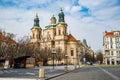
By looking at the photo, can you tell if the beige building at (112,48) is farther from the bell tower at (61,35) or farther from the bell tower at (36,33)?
the bell tower at (36,33)

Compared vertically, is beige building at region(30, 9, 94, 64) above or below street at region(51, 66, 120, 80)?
above

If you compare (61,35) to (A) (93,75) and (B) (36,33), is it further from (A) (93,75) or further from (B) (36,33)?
(A) (93,75)

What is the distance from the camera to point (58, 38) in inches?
4897

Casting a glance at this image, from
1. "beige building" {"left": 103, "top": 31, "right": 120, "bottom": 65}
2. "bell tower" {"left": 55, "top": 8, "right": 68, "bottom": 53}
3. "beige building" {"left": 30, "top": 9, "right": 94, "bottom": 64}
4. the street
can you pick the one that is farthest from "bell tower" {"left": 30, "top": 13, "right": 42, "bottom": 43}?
the street

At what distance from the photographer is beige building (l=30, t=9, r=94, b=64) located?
123m

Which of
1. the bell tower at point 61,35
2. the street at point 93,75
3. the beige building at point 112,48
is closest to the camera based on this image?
the street at point 93,75

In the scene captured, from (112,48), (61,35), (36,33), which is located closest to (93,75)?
(112,48)

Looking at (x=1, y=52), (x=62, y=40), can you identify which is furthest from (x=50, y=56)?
(x=1, y=52)

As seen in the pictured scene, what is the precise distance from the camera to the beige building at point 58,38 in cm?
12338

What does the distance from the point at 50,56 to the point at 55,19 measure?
47.3 metres

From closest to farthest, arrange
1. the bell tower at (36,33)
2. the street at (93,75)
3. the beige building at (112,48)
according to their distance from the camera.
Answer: the street at (93,75) → the beige building at (112,48) → the bell tower at (36,33)

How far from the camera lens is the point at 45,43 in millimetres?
129000

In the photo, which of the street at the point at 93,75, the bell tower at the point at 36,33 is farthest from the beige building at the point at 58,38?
the street at the point at 93,75

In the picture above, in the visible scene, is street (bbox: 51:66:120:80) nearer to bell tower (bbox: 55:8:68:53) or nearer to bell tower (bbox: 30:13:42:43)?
bell tower (bbox: 55:8:68:53)
